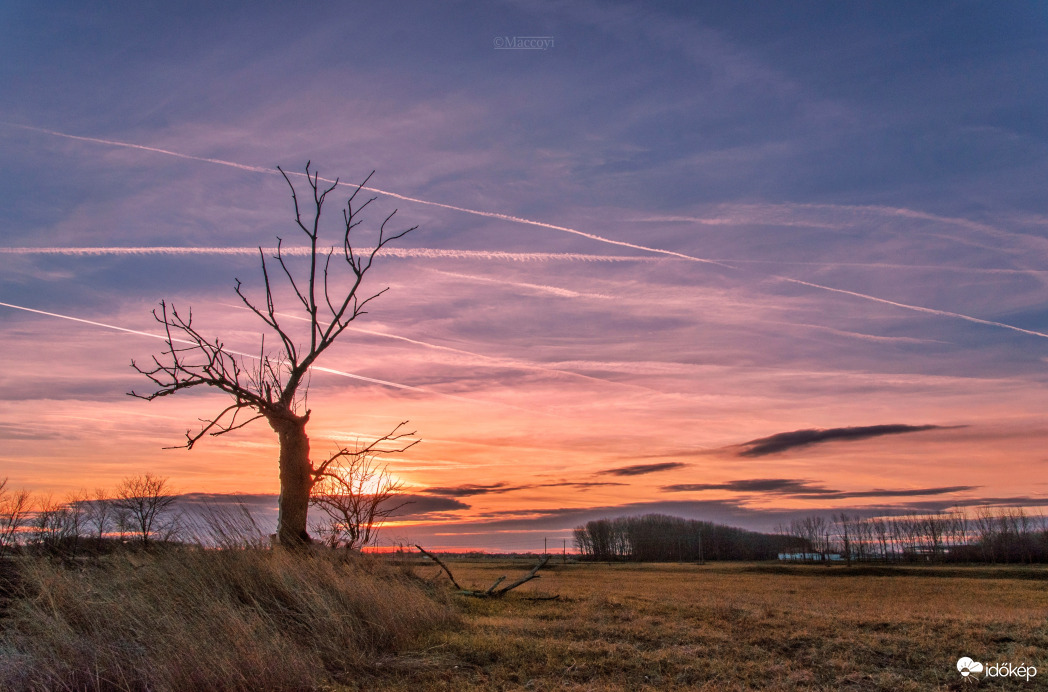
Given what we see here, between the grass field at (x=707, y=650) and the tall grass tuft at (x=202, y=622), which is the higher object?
the tall grass tuft at (x=202, y=622)

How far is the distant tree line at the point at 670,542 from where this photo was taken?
118062mm

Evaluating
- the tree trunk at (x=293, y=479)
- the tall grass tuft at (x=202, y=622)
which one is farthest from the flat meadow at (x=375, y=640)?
the tree trunk at (x=293, y=479)

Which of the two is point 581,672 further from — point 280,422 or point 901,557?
point 901,557

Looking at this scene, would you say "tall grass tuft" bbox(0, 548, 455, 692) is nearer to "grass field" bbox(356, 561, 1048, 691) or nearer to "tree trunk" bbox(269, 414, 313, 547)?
"grass field" bbox(356, 561, 1048, 691)

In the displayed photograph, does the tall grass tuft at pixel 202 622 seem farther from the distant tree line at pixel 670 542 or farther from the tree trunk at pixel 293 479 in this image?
the distant tree line at pixel 670 542

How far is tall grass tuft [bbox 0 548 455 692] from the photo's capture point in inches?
239

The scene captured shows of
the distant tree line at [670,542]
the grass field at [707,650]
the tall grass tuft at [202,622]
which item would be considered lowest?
the distant tree line at [670,542]

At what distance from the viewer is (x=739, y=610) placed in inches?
458

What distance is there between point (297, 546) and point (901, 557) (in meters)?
113

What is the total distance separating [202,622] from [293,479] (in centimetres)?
486

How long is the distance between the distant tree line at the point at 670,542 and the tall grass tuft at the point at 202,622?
112m

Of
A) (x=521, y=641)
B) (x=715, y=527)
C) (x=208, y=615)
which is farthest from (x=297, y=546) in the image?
(x=715, y=527)

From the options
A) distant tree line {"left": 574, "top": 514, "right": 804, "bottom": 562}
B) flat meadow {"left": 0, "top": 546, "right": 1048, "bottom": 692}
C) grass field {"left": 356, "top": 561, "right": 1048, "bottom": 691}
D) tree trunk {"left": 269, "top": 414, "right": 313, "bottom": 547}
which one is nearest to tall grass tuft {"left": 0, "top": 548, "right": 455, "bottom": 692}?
flat meadow {"left": 0, "top": 546, "right": 1048, "bottom": 692}

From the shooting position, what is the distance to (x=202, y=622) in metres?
7.09
